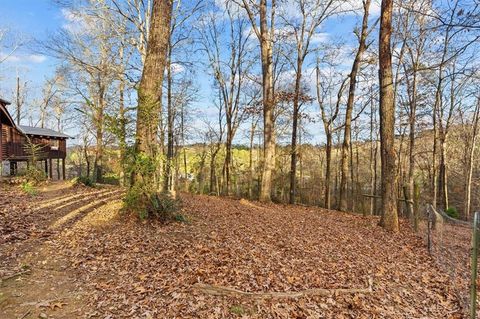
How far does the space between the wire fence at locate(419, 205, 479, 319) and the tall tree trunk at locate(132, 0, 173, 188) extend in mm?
5985

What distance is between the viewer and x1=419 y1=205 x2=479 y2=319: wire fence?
429 cm

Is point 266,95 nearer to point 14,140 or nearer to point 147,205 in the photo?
point 147,205

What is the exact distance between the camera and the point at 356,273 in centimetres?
513

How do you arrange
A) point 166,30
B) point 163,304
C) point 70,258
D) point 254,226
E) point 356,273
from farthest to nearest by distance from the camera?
point 254,226 < point 166,30 < point 356,273 < point 70,258 < point 163,304

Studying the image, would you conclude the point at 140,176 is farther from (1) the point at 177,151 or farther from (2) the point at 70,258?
(1) the point at 177,151

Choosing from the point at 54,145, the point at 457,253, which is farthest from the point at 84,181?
the point at 457,253

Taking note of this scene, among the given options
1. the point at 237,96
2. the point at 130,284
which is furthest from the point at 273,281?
the point at 237,96

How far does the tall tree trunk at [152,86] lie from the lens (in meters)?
6.65

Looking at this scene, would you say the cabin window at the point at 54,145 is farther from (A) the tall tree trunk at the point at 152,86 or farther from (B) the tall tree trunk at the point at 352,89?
(B) the tall tree trunk at the point at 352,89

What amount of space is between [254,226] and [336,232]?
241cm

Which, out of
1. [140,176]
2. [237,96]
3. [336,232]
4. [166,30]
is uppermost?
[237,96]

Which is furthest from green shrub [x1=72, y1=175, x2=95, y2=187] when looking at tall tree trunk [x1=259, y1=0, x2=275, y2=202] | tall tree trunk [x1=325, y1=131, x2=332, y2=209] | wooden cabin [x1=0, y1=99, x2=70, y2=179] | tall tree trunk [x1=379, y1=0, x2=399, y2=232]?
tall tree trunk [x1=379, y1=0, x2=399, y2=232]

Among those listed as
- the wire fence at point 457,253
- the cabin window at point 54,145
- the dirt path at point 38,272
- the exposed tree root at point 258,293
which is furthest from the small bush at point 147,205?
the cabin window at point 54,145

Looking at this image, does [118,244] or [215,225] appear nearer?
[118,244]
